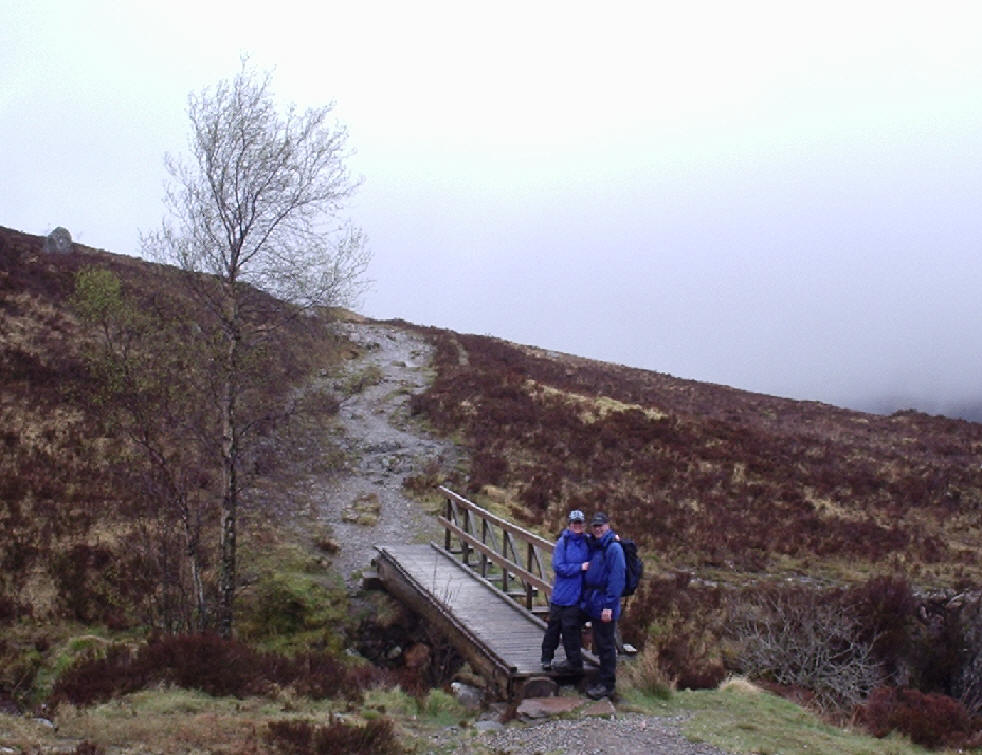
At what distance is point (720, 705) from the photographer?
949cm

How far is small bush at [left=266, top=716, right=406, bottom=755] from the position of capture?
694cm

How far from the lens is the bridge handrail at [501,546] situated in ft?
38.3

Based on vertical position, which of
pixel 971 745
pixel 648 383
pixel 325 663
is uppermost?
pixel 648 383

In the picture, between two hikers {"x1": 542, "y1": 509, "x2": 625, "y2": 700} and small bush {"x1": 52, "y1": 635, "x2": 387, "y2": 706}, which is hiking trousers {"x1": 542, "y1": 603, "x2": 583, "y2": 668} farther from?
small bush {"x1": 52, "y1": 635, "x2": 387, "y2": 706}

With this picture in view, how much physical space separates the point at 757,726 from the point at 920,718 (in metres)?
2.22

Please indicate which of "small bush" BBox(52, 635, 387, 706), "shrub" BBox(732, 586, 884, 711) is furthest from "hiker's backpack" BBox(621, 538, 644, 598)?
"shrub" BBox(732, 586, 884, 711)

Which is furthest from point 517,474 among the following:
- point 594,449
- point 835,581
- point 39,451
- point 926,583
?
point 39,451

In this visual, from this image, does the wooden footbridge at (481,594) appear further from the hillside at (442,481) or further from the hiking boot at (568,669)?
the hillside at (442,481)

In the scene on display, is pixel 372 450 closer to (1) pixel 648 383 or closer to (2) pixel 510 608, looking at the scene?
(2) pixel 510 608

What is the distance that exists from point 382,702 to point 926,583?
14.7 meters

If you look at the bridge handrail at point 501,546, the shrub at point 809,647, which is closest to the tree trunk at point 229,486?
the bridge handrail at point 501,546

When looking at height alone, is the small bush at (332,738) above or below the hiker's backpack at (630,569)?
below

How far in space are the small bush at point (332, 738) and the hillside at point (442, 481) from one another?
399 cm

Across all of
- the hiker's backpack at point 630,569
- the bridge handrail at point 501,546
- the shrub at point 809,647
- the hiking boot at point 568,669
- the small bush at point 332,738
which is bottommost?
the shrub at point 809,647
